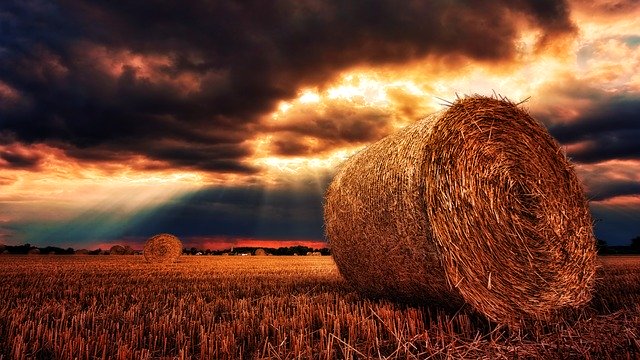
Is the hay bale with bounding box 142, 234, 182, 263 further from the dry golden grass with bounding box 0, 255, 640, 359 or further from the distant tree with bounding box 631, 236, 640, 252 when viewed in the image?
the distant tree with bounding box 631, 236, 640, 252

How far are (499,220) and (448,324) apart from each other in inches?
61.1

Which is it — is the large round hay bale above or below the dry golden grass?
above

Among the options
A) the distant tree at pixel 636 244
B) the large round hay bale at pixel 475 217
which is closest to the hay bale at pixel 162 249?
the large round hay bale at pixel 475 217

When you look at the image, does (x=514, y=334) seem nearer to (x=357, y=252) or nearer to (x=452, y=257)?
(x=452, y=257)

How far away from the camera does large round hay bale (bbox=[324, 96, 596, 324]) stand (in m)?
5.14

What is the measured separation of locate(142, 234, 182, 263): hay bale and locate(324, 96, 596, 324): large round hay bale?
16785 millimetres

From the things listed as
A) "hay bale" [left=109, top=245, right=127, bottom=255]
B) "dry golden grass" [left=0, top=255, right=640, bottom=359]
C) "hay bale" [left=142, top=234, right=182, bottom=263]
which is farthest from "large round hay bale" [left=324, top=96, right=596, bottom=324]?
"hay bale" [left=109, top=245, right=127, bottom=255]

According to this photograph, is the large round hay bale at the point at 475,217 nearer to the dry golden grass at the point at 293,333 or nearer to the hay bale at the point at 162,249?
the dry golden grass at the point at 293,333

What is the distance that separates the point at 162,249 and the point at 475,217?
18848 millimetres

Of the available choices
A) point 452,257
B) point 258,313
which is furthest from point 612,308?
point 258,313

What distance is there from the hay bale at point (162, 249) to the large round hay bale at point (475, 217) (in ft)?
55.1

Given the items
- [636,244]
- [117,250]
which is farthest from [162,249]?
[636,244]

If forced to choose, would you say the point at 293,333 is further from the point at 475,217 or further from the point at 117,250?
the point at 117,250

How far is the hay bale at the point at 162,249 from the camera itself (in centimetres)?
2128
